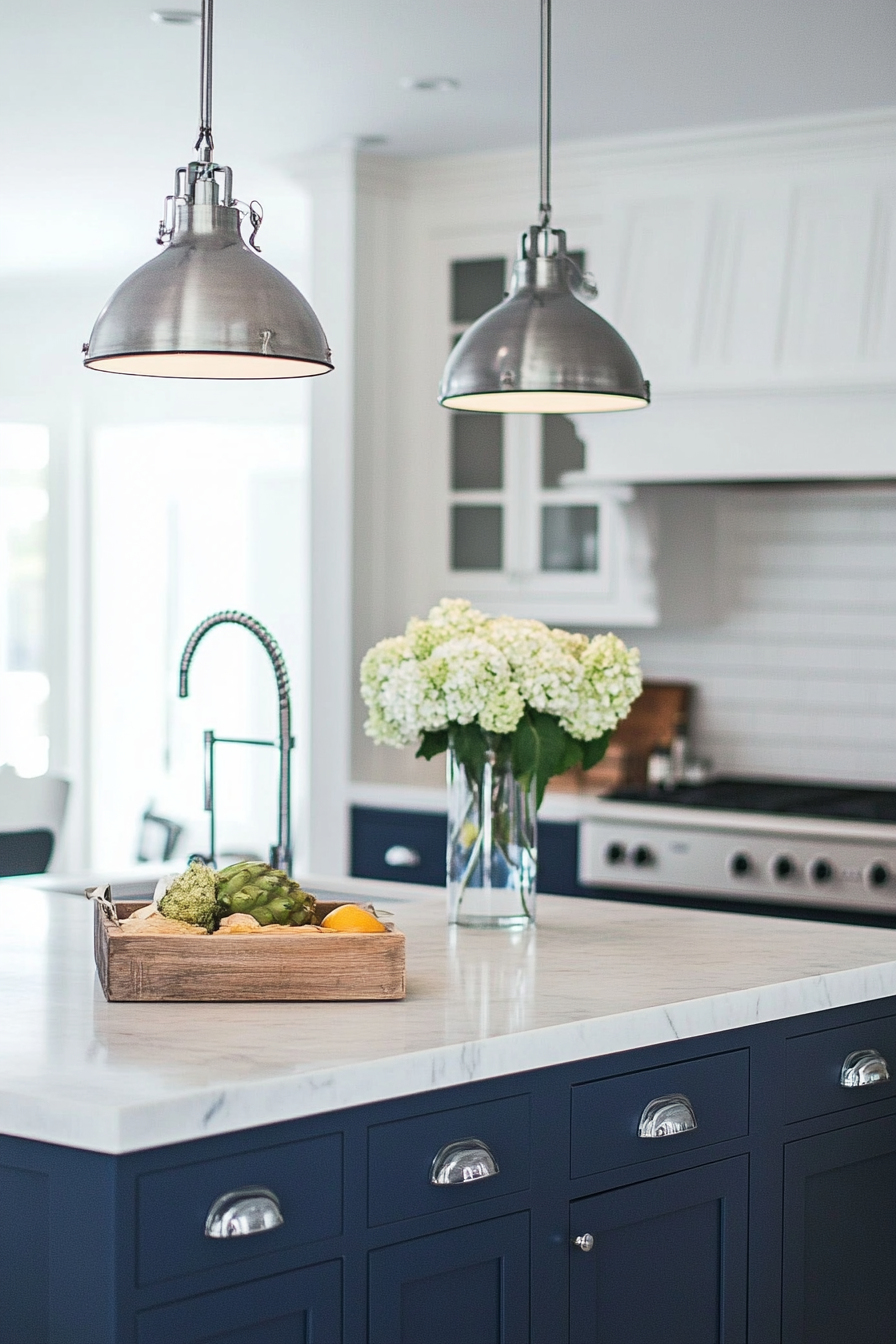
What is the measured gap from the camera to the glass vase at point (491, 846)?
2602 millimetres

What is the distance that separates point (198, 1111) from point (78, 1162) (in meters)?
0.12

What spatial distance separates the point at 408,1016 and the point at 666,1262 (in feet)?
1.63

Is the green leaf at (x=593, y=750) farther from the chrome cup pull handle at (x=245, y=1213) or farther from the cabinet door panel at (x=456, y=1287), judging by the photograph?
the chrome cup pull handle at (x=245, y=1213)

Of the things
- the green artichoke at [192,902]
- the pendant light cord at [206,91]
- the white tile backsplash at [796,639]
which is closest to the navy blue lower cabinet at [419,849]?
the white tile backsplash at [796,639]

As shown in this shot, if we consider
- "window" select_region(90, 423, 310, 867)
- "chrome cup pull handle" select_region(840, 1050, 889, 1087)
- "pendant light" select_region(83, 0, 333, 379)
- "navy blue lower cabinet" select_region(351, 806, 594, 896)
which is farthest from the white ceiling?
"chrome cup pull handle" select_region(840, 1050, 889, 1087)

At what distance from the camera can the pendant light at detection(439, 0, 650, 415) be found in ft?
8.02

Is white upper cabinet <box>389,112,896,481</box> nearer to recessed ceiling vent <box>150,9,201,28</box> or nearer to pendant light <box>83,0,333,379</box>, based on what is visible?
recessed ceiling vent <box>150,9,201,28</box>

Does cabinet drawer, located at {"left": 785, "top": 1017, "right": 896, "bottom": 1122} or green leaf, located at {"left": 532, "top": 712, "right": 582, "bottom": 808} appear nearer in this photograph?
cabinet drawer, located at {"left": 785, "top": 1017, "right": 896, "bottom": 1122}

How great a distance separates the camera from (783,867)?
4219mm

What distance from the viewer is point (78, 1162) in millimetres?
1628

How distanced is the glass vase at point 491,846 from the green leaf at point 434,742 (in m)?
0.02

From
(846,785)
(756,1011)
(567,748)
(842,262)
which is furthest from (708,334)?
(756,1011)

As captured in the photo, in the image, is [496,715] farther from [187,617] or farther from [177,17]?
[187,617]

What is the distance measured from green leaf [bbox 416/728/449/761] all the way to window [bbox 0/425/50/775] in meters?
4.88
